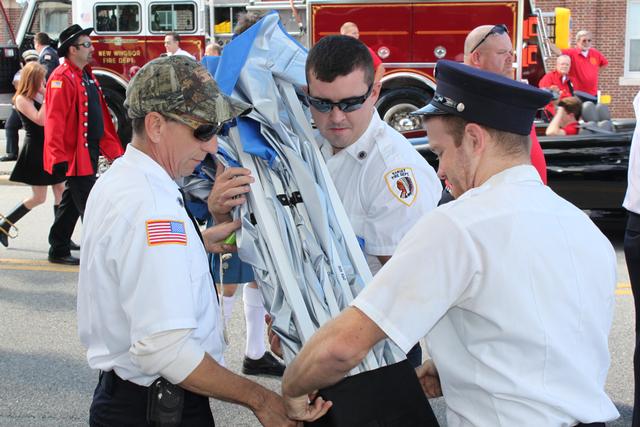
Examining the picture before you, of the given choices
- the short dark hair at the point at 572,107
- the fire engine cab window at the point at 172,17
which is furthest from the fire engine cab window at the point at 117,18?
the short dark hair at the point at 572,107

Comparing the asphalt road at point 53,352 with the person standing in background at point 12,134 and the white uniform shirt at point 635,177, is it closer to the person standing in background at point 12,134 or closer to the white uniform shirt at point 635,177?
the white uniform shirt at point 635,177

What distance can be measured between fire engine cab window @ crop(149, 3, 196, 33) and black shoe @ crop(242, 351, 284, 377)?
1173cm

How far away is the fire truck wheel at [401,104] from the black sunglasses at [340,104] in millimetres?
11704

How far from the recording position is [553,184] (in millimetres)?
8039

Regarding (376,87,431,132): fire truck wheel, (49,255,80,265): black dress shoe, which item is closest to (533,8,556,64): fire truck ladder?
(376,87,431,132): fire truck wheel

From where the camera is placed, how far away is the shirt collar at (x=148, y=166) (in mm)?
2365

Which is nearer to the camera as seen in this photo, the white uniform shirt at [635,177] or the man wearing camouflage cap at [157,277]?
the man wearing camouflage cap at [157,277]

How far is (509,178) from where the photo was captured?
1963mm

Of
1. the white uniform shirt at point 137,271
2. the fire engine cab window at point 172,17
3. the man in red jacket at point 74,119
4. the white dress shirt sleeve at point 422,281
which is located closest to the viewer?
the white dress shirt sleeve at point 422,281

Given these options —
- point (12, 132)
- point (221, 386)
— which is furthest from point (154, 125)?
point (12, 132)

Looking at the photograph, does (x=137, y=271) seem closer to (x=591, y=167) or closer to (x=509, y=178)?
(x=509, y=178)

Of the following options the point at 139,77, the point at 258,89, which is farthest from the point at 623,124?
the point at 139,77

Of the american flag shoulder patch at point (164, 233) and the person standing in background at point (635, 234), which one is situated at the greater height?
the american flag shoulder patch at point (164, 233)

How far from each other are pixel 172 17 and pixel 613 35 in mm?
11208
